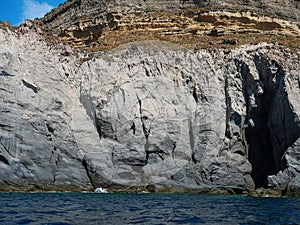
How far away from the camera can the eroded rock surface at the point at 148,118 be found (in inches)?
1277

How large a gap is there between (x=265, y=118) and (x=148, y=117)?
34.3 feet

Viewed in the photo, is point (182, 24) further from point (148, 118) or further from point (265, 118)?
point (265, 118)

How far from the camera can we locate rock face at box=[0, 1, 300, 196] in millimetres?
32438

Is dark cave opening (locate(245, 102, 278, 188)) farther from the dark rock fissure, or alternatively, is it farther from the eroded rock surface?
the dark rock fissure

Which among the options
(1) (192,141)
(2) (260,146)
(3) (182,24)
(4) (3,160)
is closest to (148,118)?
(1) (192,141)

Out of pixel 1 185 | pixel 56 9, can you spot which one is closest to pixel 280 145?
pixel 1 185

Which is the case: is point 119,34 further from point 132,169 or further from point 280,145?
point 280,145

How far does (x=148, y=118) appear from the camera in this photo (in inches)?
1404

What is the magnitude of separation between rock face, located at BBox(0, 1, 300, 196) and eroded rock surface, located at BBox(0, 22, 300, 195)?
9 cm

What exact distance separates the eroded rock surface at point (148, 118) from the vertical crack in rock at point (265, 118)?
94 millimetres

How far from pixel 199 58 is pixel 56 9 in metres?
23.8

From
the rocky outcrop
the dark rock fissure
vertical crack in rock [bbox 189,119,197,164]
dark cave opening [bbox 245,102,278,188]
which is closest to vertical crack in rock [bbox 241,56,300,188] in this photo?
dark cave opening [bbox 245,102,278,188]

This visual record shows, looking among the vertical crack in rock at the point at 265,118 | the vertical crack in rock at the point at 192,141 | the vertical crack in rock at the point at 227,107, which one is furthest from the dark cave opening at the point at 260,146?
the vertical crack in rock at the point at 192,141

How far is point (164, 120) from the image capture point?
35750 mm
